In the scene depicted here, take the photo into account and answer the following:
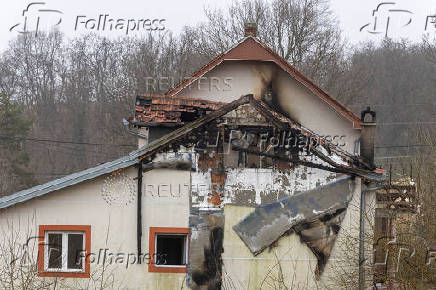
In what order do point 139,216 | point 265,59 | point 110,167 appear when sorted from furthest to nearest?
point 265,59 → point 139,216 → point 110,167

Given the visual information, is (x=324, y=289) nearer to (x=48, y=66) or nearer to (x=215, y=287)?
(x=215, y=287)

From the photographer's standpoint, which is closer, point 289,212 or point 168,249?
point 289,212

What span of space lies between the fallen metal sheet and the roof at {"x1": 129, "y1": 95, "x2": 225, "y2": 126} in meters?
2.38

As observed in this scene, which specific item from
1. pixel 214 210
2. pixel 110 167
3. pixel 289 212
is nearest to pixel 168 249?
pixel 214 210

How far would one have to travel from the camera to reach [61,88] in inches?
1779

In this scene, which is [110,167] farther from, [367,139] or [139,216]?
[367,139]

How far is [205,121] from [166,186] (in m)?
1.51

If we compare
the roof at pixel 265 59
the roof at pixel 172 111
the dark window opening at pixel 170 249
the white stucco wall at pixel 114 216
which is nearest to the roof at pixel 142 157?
the white stucco wall at pixel 114 216

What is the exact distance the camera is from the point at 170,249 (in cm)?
1138

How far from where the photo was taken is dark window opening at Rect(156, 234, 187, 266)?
36.5 feet

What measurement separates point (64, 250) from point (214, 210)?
3089 millimetres

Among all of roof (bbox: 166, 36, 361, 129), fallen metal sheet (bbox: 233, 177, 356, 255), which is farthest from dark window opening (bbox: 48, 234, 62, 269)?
roof (bbox: 166, 36, 361, 129)

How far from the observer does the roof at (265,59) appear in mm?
13758

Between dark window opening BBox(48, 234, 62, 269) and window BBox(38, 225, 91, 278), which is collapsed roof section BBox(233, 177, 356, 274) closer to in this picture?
window BBox(38, 225, 91, 278)
